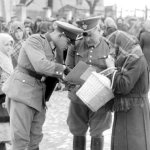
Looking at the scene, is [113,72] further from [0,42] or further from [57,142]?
[57,142]

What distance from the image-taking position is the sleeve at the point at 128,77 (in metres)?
3.78

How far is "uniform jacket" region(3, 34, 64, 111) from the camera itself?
421 centimetres

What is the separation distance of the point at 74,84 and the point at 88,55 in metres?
0.62

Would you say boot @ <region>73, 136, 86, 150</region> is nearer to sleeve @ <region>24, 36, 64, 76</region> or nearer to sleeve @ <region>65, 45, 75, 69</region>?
sleeve @ <region>65, 45, 75, 69</region>

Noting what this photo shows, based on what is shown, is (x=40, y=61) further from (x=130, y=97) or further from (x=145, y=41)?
(x=145, y=41)

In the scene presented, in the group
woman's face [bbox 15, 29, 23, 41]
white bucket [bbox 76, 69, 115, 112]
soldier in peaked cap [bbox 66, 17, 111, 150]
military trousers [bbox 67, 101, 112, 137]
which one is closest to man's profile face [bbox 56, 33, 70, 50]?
soldier in peaked cap [bbox 66, 17, 111, 150]

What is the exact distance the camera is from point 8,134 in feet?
16.1

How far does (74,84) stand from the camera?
14.3 feet

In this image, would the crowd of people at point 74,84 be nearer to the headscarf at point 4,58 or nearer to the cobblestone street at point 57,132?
the headscarf at point 4,58

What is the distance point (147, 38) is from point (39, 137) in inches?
264

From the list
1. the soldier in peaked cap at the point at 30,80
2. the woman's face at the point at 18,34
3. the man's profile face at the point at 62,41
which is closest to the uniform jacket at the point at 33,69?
the soldier in peaked cap at the point at 30,80

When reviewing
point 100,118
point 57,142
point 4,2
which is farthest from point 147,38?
point 4,2

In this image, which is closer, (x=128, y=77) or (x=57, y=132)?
(x=128, y=77)

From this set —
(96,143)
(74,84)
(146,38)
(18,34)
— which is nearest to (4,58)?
(74,84)
